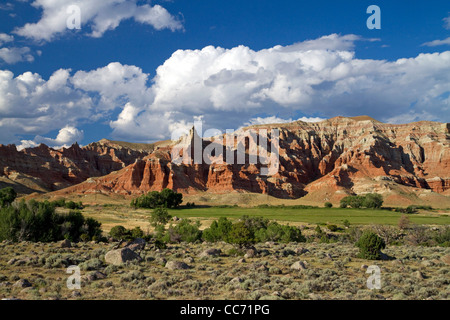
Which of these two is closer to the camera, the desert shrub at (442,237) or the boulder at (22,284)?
the boulder at (22,284)

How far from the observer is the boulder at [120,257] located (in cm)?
2183

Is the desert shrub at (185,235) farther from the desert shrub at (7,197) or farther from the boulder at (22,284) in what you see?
the desert shrub at (7,197)

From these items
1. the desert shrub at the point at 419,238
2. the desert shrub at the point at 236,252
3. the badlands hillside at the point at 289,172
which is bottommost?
the desert shrub at the point at 419,238

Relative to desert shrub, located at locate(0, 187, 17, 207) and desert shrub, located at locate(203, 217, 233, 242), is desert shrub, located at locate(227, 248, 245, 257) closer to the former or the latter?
desert shrub, located at locate(203, 217, 233, 242)

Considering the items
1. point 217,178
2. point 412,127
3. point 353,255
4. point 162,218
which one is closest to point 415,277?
point 353,255

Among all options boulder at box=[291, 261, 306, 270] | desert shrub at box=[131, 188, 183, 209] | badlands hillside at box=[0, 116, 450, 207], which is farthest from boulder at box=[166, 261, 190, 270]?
badlands hillside at box=[0, 116, 450, 207]

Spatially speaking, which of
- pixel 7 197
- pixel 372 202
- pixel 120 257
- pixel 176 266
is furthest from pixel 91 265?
pixel 372 202

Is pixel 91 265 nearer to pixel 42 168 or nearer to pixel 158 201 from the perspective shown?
pixel 158 201

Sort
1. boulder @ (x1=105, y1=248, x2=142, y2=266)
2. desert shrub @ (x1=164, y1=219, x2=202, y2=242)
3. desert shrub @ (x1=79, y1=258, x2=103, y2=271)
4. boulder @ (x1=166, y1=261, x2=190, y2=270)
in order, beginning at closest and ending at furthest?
desert shrub @ (x1=79, y1=258, x2=103, y2=271) < boulder @ (x1=166, y1=261, x2=190, y2=270) < boulder @ (x1=105, y1=248, x2=142, y2=266) < desert shrub @ (x1=164, y1=219, x2=202, y2=242)

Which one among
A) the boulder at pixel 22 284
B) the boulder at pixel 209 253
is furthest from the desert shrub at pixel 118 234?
the boulder at pixel 22 284

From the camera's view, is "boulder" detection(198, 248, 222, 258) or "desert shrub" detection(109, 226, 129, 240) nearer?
"boulder" detection(198, 248, 222, 258)

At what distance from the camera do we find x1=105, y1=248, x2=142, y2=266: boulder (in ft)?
71.6

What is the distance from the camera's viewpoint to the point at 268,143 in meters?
192
